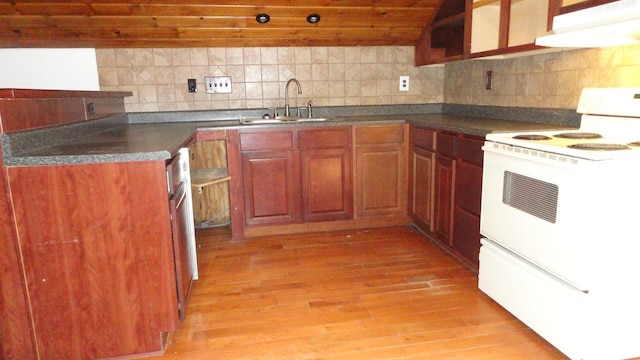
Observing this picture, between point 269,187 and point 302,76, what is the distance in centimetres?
103

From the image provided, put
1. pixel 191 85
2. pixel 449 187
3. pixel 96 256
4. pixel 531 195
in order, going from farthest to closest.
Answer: pixel 191 85, pixel 449 187, pixel 531 195, pixel 96 256

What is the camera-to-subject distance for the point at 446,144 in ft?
8.87

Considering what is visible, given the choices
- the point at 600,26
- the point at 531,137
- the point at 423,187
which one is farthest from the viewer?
the point at 423,187

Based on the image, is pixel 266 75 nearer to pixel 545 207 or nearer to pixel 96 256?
pixel 96 256

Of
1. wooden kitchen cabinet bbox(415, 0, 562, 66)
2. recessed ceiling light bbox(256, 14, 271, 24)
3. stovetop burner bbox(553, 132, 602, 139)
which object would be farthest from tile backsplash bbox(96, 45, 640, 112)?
stovetop burner bbox(553, 132, 602, 139)

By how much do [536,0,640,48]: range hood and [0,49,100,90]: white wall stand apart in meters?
3.12

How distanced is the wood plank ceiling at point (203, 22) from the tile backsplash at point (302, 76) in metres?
0.10

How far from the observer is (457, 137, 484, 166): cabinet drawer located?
2322 mm

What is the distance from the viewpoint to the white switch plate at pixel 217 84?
11.4 ft

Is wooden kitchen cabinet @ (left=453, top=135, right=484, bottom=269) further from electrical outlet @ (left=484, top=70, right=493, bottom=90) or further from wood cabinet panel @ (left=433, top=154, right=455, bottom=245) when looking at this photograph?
electrical outlet @ (left=484, top=70, right=493, bottom=90)

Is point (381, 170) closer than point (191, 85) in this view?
Yes

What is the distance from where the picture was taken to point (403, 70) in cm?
376

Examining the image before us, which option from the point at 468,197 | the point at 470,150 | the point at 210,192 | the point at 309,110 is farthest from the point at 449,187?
the point at 210,192

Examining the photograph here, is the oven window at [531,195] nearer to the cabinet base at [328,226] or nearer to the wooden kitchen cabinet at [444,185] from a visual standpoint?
the wooden kitchen cabinet at [444,185]
